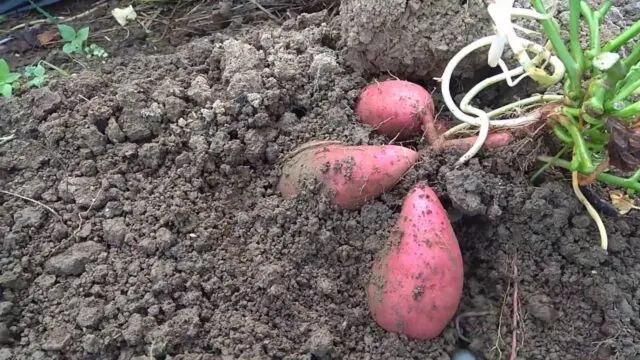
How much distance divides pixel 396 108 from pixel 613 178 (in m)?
0.42

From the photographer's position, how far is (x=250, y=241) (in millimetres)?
1325

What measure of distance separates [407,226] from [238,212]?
35cm

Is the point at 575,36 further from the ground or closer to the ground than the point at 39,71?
further from the ground

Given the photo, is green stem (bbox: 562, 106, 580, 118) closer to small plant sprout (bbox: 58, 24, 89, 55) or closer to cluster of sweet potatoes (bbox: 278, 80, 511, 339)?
cluster of sweet potatoes (bbox: 278, 80, 511, 339)

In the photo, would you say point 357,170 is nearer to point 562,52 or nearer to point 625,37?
point 562,52

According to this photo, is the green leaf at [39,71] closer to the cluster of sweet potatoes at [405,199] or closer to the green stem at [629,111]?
the cluster of sweet potatoes at [405,199]

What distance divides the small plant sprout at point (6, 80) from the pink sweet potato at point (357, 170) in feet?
2.40

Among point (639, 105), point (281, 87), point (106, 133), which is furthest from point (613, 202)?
point (106, 133)

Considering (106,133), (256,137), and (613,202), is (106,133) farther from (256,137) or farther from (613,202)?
(613,202)

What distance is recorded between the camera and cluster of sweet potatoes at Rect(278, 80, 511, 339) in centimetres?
119

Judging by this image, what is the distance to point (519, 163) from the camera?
128 cm

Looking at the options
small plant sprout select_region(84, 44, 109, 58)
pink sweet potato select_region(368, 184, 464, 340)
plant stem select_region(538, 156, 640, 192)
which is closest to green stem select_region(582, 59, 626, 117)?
plant stem select_region(538, 156, 640, 192)

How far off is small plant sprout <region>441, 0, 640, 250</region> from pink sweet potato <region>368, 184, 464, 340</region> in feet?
0.48

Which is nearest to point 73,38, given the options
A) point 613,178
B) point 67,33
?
point 67,33
